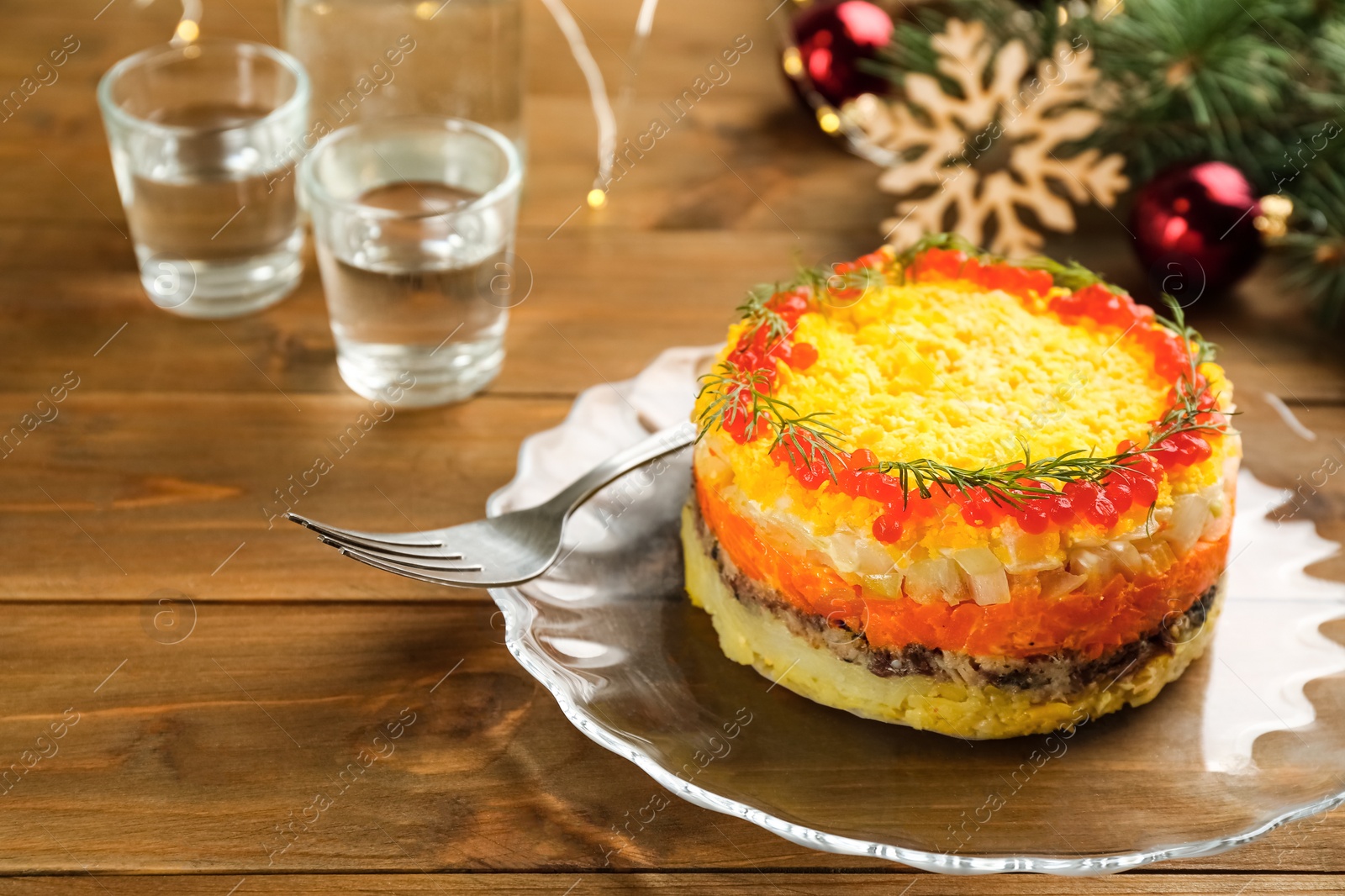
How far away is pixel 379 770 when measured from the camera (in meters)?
1.72

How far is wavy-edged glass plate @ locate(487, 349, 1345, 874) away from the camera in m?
1.55

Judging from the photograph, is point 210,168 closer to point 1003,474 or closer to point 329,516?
point 329,516

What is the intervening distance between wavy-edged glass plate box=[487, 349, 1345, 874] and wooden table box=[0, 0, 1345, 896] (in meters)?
0.09

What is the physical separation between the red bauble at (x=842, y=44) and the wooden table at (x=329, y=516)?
156mm

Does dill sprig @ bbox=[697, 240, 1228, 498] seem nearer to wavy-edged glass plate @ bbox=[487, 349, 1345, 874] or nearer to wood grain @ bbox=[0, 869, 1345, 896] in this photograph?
wavy-edged glass plate @ bbox=[487, 349, 1345, 874]

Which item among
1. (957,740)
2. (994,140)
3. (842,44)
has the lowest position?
(957,740)

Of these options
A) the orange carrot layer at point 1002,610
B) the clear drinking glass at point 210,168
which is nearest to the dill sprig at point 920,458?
the orange carrot layer at point 1002,610

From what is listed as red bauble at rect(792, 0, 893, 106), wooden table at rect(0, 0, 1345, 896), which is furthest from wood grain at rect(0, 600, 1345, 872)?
red bauble at rect(792, 0, 893, 106)

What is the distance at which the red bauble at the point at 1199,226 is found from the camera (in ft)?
8.26

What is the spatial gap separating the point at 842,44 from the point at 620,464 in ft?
4.94

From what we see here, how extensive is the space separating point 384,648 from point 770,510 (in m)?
0.64

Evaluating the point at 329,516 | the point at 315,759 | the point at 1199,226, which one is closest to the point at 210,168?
the point at 329,516

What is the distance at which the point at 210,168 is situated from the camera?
2453 mm

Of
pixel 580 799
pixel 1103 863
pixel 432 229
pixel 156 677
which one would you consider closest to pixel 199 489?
pixel 156 677
